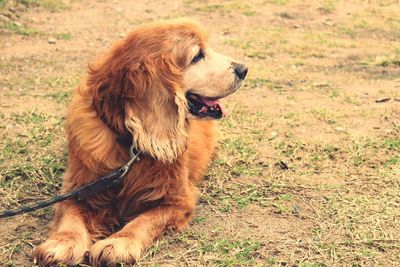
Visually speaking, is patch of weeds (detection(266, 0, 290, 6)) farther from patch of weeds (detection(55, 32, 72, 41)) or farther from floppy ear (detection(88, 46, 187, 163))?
floppy ear (detection(88, 46, 187, 163))

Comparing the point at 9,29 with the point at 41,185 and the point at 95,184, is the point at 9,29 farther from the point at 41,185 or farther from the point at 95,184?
the point at 95,184

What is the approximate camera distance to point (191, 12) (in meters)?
9.60

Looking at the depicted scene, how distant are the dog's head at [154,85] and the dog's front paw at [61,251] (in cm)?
65

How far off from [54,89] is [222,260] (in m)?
3.55

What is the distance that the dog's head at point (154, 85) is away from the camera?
11.1ft

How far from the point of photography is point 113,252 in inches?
122

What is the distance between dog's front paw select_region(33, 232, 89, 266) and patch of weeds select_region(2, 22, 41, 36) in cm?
554

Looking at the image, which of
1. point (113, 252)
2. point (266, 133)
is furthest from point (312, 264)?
point (266, 133)

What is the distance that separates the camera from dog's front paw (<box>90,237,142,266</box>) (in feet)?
10.1

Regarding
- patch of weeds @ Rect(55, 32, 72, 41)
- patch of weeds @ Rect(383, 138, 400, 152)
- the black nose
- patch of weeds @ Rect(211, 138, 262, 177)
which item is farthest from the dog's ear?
patch of weeds @ Rect(55, 32, 72, 41)

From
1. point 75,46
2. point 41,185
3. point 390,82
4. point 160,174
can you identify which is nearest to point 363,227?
point 160,174

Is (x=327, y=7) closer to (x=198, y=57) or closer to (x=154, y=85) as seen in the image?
(x=198, y=57)

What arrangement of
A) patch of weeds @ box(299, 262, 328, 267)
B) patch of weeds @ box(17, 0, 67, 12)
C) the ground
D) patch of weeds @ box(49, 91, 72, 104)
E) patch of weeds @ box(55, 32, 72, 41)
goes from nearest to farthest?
patch of weeds @ box(299, 262, 328, 267) < the ground < patch of weeds @ box(49, 91, 72, 104) < patch of weeds @ box(55, 32, 72, 41) < patch of weeds @ box(17, 0, 67, 12)

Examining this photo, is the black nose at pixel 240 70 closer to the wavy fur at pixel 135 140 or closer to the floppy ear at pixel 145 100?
the wavy fur at pixel 135 140
